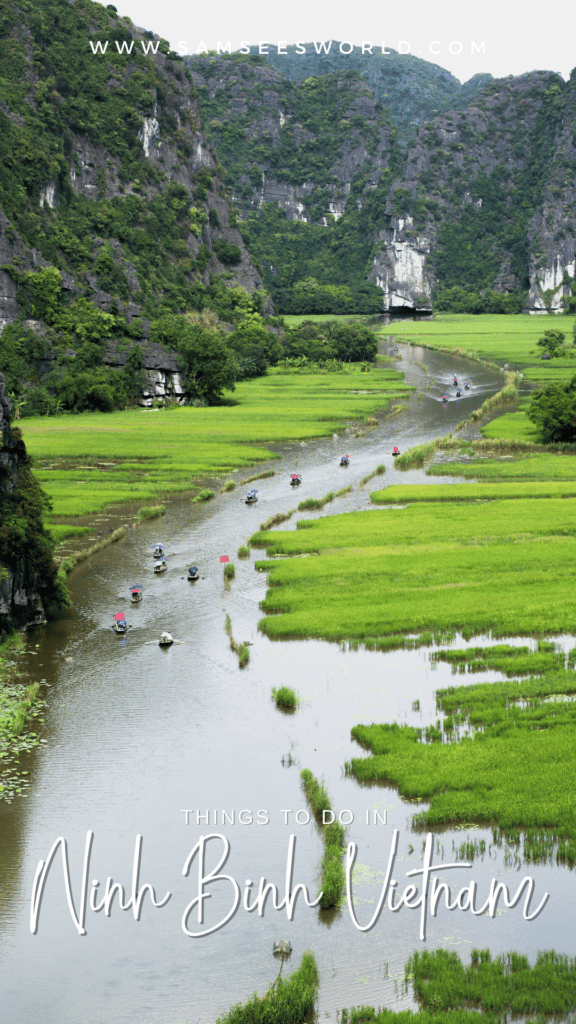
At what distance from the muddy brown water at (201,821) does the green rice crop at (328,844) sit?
203 millimetres

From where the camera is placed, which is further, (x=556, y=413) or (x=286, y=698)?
(x=556, y=413)

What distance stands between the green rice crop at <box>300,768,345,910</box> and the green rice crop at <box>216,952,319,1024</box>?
202 cm

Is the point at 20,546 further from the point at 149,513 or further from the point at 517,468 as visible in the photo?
the point at 517,468

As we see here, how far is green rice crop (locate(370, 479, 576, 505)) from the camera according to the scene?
43.9 m

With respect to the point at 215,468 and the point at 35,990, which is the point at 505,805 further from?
the point at 215,468

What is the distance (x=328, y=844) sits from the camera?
15781mm

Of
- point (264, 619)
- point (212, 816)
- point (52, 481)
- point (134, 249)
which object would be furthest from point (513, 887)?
point (134, 249)

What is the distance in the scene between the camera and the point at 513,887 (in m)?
14.5

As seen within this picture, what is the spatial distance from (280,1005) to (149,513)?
31.8 metres

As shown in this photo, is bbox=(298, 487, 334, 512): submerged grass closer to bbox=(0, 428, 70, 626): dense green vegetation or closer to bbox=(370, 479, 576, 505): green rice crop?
bbox=(370, 479, 576, 505): green rice crop

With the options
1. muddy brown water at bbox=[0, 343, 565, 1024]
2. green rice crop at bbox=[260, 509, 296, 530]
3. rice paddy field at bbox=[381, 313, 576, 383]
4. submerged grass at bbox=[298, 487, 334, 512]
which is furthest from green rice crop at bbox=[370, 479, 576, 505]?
rice paddy field at bbox=[381, 313, 576, 383]

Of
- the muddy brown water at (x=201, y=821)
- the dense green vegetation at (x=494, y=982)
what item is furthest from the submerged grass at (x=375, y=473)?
the dense green vegetation at (x=494, y=982)

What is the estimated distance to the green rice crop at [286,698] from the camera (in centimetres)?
2161

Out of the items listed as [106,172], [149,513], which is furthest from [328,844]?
[106,172]
